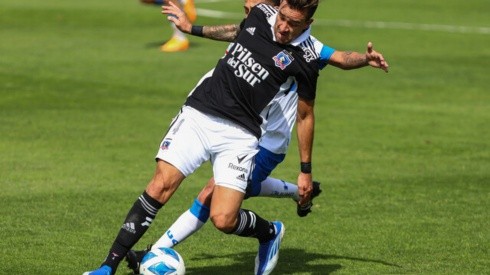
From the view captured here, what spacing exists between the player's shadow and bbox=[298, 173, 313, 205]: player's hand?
749mm

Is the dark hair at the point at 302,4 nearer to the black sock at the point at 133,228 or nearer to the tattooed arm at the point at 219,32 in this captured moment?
the tattooed arm at the point at 219,32

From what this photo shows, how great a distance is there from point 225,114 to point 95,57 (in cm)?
1602

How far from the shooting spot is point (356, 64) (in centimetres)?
979

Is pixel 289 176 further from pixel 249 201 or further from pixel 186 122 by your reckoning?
pixel 186 122

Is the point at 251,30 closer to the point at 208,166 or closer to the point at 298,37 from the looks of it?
the point at 298,37

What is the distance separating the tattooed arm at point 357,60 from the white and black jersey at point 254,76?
203 millimetres

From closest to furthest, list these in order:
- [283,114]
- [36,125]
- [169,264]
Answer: [169,264], [283,114], [36,125]

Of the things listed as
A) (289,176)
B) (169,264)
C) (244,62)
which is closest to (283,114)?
(244,62)

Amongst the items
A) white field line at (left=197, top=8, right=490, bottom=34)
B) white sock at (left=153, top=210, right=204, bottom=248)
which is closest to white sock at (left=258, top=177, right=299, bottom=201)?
white sock at (left=153, top=210, right=204, bottom=248)

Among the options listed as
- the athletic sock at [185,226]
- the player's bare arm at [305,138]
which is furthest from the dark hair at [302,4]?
the athletic sock at [185,226]

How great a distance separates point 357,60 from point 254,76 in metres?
0.89

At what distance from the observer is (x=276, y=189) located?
36.3 feet

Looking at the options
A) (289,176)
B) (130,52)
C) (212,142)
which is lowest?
(130,52)

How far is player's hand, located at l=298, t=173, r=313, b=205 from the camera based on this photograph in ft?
33.2
